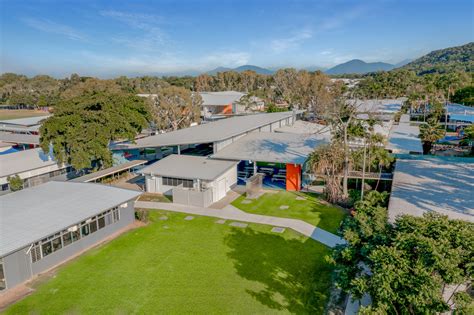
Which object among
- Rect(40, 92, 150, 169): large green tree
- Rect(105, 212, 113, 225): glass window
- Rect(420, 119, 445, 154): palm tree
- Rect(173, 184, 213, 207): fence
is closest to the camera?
Rect(105, 212, 113, 225): glass window

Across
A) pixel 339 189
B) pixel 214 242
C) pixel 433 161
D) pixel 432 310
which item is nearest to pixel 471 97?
pixel 433 161

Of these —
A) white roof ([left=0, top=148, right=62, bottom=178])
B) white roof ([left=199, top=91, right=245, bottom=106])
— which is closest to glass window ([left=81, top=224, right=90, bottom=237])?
white roof ([left=0, top=148, right=62, bottom=178])

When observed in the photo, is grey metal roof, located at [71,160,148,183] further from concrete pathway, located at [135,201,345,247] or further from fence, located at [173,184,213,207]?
fence, located at [173,184,213,207]

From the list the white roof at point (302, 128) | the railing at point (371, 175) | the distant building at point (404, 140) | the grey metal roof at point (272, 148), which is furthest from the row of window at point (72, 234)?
the white roof at point (302, 128)

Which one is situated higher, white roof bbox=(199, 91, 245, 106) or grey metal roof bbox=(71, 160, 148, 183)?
white roof bbox=(199, 91, 245, 106)

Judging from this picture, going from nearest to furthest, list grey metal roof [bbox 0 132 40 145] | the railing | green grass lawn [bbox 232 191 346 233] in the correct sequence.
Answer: green grass lawn [bbox 232 191 346 233] < the railing < grey metal roof [bbox 0 132 40 145]

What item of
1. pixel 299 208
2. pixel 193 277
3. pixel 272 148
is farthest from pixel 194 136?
pixel 193 277

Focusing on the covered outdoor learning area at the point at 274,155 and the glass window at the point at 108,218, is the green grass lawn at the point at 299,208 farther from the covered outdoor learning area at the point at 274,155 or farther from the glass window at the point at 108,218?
the glass window at the point at 108,218
